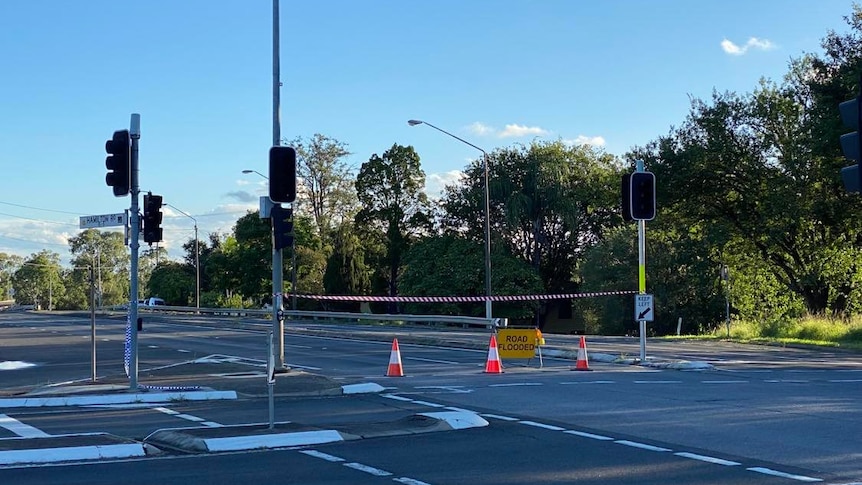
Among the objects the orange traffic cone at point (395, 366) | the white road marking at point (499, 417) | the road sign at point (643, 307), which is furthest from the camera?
the road sign at point (643, 307)

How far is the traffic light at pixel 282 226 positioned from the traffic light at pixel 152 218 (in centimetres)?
224

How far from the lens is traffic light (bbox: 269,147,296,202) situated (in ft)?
54.2

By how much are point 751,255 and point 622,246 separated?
899cm

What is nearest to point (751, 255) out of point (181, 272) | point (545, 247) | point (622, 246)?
point (622, 246)

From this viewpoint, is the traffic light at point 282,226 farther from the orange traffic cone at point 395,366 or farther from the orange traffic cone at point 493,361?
the orange traffic cone at point 493,361

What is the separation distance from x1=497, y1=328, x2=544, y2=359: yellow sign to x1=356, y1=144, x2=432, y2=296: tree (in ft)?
156

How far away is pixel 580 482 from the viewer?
26.8 feet

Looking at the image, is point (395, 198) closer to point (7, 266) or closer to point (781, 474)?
point (781, 474)

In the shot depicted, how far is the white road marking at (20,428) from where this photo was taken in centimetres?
1112

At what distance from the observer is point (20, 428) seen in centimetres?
1177

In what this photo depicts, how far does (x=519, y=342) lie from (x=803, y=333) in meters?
18.4

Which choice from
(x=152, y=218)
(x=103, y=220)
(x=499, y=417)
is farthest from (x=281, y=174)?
(x=499, y=417)

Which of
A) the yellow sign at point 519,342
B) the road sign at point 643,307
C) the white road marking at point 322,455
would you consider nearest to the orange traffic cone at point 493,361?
the yellow sign at point 519,342

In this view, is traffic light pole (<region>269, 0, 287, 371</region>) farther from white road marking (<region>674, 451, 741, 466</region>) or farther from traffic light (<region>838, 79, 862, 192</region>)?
traffic light (<region>838, 79, 862, 192</region>)
